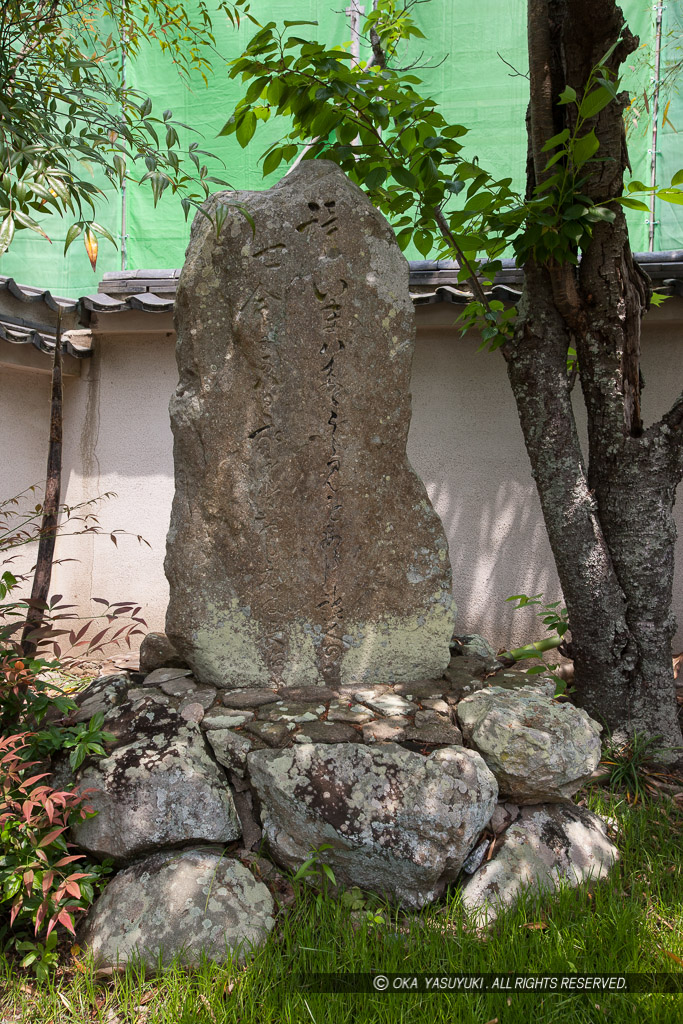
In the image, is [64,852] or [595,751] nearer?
[64,852]

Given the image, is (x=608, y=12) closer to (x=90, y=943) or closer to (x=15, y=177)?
(x=15, y=177)

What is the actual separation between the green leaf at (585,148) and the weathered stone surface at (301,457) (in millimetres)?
856

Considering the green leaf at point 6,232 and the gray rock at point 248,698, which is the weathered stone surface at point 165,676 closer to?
the gray rock at point 248,698

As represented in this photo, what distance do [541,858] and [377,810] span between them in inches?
28.8

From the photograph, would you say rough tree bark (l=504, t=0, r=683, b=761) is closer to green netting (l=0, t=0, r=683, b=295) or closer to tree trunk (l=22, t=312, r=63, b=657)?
tree trunk (l=22, t=312, r=63, b=657)

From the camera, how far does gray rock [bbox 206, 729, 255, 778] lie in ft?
9.32

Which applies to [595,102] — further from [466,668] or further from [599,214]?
[466,668]

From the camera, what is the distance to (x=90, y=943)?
8.13ft

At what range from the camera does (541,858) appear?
9.19 feet

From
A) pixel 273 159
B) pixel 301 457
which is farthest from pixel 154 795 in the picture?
pixel 273 159

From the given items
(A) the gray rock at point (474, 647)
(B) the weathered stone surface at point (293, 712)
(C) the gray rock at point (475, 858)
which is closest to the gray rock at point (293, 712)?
(B) the weathered stone surface at point (293, 712)

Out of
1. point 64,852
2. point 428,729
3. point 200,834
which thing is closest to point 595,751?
point 428,729

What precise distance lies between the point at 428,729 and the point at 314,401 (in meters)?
1.48

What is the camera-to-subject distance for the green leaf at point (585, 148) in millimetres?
3020
